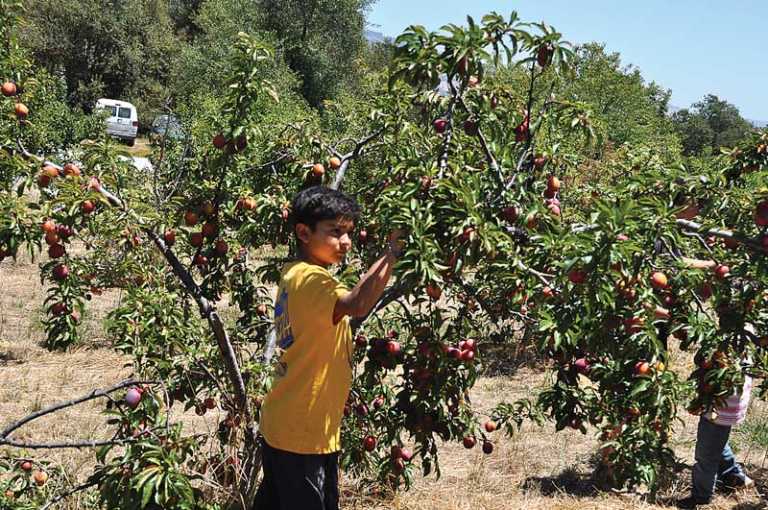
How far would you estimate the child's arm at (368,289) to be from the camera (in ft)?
6.61

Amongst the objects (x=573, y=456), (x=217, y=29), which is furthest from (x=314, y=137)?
(x=217, y=29)

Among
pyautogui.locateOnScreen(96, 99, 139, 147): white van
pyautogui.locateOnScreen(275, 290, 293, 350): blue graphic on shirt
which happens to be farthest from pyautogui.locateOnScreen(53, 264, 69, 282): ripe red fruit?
pyautogui.locateOnScreen(96, 99, 139, 147): white van

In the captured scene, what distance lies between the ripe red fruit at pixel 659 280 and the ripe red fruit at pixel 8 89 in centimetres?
288

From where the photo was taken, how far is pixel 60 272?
10.4 ft

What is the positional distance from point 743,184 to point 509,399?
3.31 meters

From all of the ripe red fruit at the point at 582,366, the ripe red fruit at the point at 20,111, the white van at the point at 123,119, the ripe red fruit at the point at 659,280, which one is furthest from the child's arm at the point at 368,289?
the white van at the point at 123,119

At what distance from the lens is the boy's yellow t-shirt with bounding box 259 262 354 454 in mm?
2104

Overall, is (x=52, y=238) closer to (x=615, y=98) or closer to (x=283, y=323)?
(x=283, y=323)

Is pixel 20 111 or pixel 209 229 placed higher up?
pixel 20 111

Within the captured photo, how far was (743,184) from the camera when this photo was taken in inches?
131

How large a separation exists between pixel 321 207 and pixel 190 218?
41.6 inches

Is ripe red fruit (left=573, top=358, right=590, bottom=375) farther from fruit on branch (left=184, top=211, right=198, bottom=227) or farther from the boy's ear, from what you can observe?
fruit on branch (left=184, top=211, right=198, bottom=227)

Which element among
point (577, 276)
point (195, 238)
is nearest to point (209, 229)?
point (195, 238)

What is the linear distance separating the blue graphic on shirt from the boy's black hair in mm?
246
